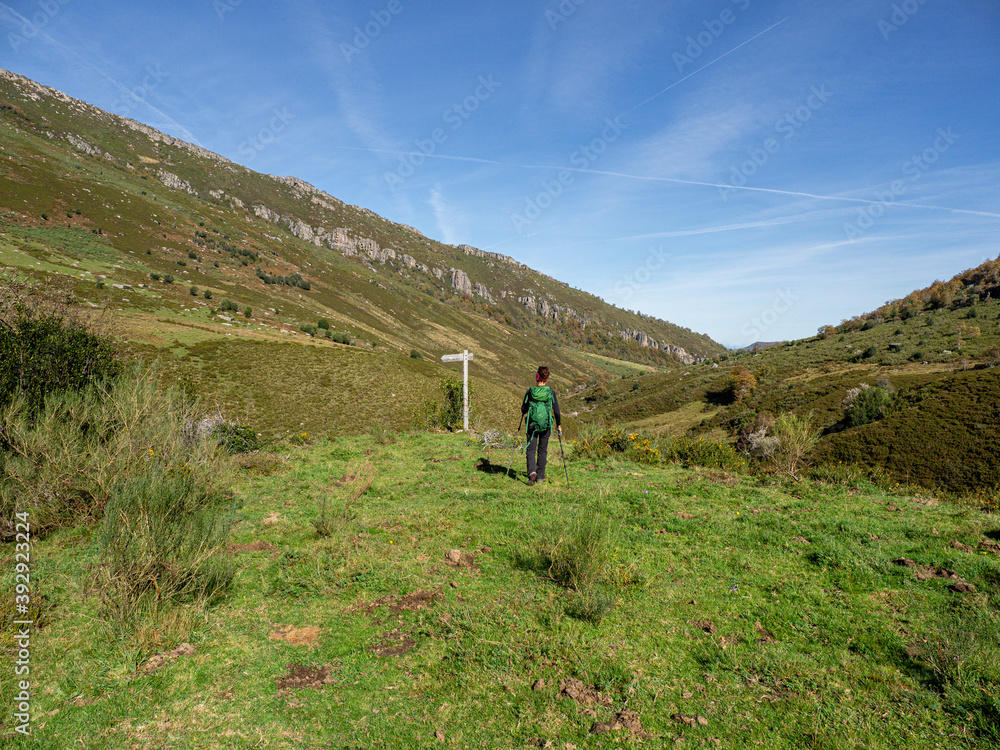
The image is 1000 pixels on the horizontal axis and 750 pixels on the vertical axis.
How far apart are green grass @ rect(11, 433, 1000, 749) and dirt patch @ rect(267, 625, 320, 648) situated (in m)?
0.06

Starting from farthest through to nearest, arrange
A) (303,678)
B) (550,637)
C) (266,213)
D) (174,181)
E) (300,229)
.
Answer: (300,229), (266,213), (174,181), (550,637), (303,678)

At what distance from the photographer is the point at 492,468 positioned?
36.6 feet

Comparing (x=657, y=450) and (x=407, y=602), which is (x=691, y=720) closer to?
(x=407, y=602)

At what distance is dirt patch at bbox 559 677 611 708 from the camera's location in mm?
3494

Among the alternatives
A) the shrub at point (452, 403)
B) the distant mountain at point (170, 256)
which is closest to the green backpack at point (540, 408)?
the shrub at point (452, 403)

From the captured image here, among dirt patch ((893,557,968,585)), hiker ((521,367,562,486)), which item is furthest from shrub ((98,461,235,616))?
dirt patch ((893,557,968,585))

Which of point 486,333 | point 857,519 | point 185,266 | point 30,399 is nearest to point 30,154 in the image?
point 185,266

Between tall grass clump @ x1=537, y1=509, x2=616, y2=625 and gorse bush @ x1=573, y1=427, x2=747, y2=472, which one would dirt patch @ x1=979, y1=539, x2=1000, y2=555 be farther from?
gorse bush @ x1=573, y1=427, x2=747, y2=472

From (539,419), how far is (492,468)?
2728mm

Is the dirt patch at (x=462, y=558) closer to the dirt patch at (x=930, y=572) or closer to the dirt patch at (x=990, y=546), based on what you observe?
the dirt patch at (x=930, y=572)

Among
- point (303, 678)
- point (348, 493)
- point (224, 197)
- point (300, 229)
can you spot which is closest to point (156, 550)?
point (303, 678)

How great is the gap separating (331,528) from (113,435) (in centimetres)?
451

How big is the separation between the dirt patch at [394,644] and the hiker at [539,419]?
5.17 meters

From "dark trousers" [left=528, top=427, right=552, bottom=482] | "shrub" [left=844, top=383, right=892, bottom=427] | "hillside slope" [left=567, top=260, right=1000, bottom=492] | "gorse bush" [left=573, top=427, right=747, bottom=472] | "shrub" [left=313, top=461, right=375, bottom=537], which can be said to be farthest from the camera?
"shrub" [left=844, top=383, right=892, bottom=427]
